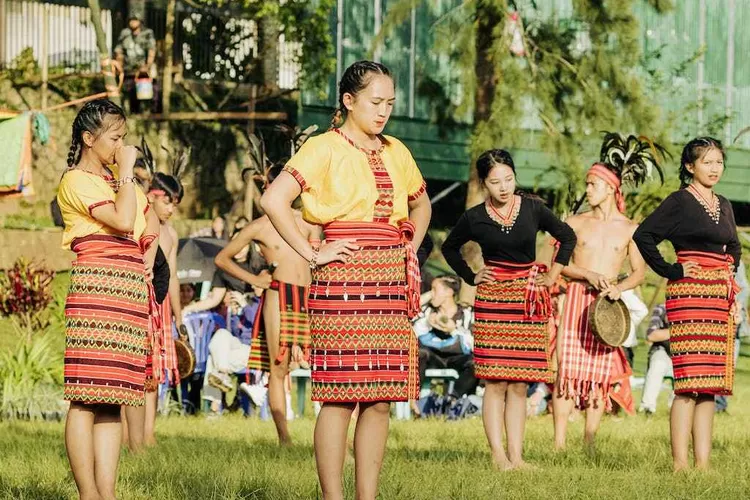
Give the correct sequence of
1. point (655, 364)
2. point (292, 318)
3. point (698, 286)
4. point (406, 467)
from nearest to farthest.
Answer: point (698, 286) < point (406, 467) < point (292, 318) < point (655, 364)

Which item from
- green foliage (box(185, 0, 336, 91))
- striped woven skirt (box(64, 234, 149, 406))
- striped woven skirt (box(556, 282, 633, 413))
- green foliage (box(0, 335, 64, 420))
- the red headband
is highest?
green foliage (box(185, 0, 336, 91))

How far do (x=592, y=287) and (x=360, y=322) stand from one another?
410 centimetres

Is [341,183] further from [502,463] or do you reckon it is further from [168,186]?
[168,186]

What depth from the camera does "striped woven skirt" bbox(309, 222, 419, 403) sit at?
5934 millimetres

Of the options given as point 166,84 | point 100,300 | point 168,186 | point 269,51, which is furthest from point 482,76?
point 100,300

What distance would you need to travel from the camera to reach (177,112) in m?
23.9

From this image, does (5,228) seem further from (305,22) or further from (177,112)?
(305,22)

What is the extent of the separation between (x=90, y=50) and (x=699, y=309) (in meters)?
17.3

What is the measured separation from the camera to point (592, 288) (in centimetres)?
975

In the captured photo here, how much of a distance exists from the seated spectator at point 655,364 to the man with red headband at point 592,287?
9.99ft

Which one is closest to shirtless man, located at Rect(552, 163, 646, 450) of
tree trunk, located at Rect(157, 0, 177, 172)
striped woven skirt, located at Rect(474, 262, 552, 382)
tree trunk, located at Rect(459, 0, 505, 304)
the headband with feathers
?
striped woven skirt, located at Rect(474, 262, 552, 382)

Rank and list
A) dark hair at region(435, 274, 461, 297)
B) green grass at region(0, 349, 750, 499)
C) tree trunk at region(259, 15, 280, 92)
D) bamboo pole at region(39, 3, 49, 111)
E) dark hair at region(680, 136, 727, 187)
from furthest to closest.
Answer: tree trunk at region(259, 15, 280, 92) → bamboo pole at region(39, 3, 49, 111) → dark hair at region(435, 274, 461, 297) → dark hair at region(680, 136, 727, 187) → green grass at region(0, 349, 750, 499)

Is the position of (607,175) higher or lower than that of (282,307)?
higher

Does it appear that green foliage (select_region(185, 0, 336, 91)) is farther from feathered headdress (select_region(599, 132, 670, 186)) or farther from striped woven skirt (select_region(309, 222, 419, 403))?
striped woven skirt (select_region(309, 222, 419, 403))
